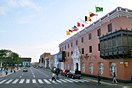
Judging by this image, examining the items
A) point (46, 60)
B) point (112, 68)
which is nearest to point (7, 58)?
point (46, 60)

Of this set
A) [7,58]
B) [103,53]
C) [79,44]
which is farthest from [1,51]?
[103,53]

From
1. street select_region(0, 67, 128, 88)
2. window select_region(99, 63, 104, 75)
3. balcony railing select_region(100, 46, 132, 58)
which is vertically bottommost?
street select_region(0, 67, 128, 88)

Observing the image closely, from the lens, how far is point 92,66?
44906mm

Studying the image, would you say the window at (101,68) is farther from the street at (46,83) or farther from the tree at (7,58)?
the tree at (7,58)

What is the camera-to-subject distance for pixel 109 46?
33500 millimetres

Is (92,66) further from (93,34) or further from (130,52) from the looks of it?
(130,52)

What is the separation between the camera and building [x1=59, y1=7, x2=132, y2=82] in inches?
1195

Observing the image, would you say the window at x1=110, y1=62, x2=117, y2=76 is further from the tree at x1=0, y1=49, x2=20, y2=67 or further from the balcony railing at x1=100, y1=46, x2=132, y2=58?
the tree at x1=0, y1=49, x2=20, y2=67

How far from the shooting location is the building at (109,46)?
30359 mm

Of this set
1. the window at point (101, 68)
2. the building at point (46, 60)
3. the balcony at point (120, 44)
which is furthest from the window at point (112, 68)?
the building at point (46, 60)

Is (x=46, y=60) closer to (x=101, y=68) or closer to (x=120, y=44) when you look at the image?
(x=101, y=68)

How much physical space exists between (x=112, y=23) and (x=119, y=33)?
5078mm

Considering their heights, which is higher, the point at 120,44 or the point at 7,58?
the point at 120,44

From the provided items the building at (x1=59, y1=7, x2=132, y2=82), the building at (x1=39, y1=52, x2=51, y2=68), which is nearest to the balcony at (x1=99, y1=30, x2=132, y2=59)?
the building at (x1=59, y1=7, x2=132, y2=82)
